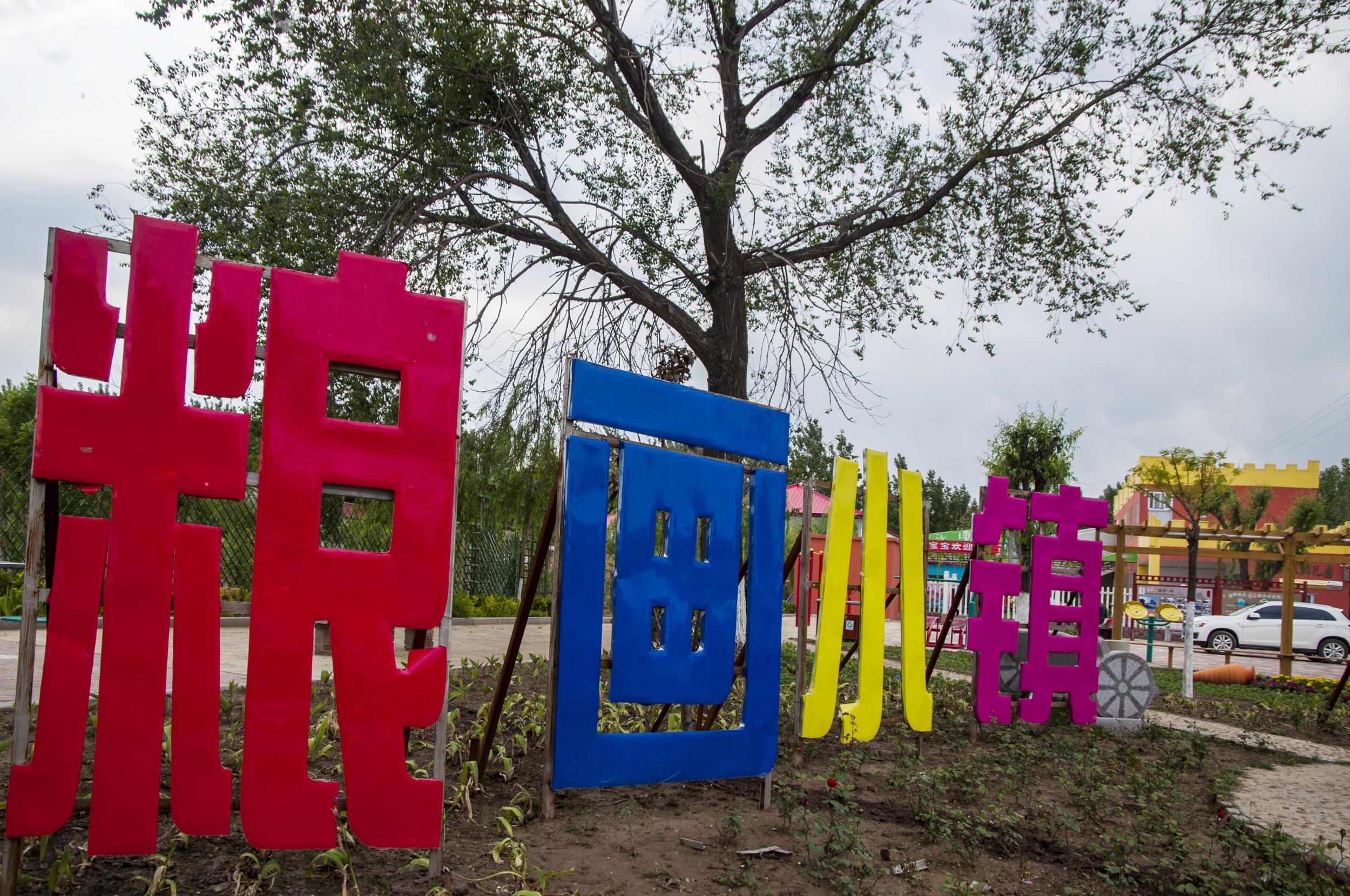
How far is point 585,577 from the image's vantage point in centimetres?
439

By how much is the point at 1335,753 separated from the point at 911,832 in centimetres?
616

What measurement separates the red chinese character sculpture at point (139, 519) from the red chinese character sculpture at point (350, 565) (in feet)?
0.52

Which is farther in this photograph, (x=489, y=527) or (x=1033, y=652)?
(x=489, y=527)

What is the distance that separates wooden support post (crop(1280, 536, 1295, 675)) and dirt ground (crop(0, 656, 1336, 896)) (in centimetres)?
833

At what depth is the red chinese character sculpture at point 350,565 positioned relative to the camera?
3.39 m

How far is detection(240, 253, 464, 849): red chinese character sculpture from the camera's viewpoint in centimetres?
339

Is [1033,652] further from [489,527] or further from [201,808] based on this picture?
[489,527]

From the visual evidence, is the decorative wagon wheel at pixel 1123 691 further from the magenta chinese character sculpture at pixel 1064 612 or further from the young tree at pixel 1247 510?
the young tree at pixel 1247 510

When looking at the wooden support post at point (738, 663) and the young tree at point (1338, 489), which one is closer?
the wooden support post at point (738, 663)

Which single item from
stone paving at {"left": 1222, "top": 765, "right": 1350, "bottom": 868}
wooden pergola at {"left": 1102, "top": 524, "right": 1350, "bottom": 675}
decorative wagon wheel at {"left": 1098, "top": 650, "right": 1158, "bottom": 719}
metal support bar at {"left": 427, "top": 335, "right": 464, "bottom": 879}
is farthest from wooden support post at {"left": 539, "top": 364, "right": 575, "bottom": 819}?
wooden pergola at {"left": 1102, "top": 524, "right": 1350, "bottom": 675}

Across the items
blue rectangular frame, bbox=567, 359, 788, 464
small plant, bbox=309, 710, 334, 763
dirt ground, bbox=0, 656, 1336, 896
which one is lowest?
dirt ground, bbox=0, 656, 1336, 896

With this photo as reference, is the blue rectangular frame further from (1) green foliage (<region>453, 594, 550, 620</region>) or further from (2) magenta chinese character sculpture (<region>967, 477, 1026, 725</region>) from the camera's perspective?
(1) green foliage (<region>453, 594, 550, 620</region>)

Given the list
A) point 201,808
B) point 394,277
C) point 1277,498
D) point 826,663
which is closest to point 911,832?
point 826,663

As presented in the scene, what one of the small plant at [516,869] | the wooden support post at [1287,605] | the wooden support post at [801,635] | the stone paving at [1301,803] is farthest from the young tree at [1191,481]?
the small plant at [516,869]
